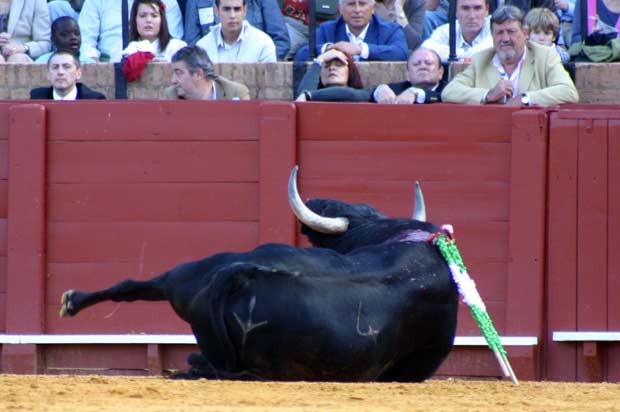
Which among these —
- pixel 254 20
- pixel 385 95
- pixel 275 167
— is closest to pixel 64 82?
pixel 275 167

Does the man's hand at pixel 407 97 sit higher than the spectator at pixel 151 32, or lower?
lower

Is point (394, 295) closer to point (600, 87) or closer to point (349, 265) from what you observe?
point (349, 265)

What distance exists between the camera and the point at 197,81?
9102 millimetres

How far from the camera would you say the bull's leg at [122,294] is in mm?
5832

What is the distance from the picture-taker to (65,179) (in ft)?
29.8

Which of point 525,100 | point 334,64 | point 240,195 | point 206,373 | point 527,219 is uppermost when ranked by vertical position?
point 334,64

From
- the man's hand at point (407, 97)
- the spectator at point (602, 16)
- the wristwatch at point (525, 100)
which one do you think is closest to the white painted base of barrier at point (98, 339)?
the man's hand at point (407, 97)

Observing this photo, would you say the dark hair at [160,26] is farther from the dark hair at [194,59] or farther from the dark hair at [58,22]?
the dark hair at [194,59]

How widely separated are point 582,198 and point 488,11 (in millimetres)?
1903

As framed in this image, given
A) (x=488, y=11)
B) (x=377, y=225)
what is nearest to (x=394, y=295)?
(x=377, y=225)

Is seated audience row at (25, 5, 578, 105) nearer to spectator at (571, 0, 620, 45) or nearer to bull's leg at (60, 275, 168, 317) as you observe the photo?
spectator at (571, 0, 620, 45)

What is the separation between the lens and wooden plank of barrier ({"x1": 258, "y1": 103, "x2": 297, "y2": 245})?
890cm

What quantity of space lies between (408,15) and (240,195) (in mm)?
2164

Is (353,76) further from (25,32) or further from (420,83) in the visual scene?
(25,32)
